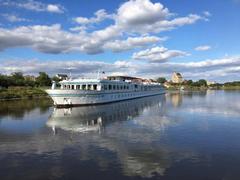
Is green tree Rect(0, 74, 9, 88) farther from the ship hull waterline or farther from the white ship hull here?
the ship hull waterline

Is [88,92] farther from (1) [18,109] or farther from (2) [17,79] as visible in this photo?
(2) [17,79]

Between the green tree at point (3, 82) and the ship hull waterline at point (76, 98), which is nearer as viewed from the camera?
the ship hull waterline at point (76, 98)

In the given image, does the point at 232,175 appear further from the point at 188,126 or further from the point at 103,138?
the point at 188,126

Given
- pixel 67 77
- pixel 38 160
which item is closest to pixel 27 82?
pixel 67 77

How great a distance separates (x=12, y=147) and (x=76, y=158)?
21.2ft

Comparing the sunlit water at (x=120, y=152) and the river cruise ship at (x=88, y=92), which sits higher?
the river cruise ship at (x=88, y=92)

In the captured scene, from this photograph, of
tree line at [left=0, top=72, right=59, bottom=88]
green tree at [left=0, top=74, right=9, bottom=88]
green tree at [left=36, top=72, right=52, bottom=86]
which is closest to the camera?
green tree at [left=0, top=74, right=9, bottom=88]

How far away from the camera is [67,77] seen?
67438 mm

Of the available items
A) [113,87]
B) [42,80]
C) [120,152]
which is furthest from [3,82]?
[120,152]

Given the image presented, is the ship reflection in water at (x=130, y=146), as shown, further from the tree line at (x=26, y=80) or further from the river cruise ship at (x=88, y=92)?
the tree line at (x=26, y=80)

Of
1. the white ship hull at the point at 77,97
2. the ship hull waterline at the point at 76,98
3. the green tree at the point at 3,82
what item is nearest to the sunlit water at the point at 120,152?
the white ship hull at the point at 77,97

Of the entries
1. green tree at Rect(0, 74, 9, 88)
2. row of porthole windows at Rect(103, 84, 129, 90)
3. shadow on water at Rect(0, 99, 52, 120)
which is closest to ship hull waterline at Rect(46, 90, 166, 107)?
row of porthole windows at Rect(103, 84, 129, 90)

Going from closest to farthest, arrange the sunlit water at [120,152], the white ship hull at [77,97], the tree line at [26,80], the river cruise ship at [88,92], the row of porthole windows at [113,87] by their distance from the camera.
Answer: the sunlit water at [120,152], the white ship hull at [77,97], the river cruise ship at [88,92], the row of porthole windows at [113,87], the tree line at [26,80]

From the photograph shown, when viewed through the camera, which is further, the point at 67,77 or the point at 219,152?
the point at 67,77
